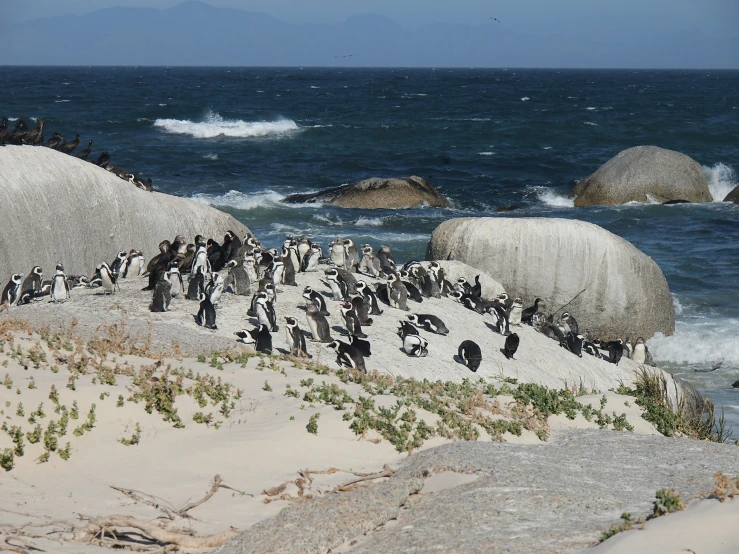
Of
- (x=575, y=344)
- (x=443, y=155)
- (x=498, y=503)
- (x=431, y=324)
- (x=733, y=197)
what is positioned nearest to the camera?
(x=498, y=503)

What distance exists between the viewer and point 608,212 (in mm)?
32500

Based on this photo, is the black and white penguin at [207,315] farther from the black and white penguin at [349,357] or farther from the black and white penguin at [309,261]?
the black and white penguin at [309,261]

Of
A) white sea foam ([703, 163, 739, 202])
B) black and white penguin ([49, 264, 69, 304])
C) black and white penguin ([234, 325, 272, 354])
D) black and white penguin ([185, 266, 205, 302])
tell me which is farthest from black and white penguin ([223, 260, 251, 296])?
white sea foam ([703, 163, 739, 202])

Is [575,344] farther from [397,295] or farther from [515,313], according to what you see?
[397,295]

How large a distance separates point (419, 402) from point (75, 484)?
13.1 feet

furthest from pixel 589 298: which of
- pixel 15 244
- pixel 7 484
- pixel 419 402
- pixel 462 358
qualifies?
pixel 7 484

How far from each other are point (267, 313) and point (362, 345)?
1.62 m

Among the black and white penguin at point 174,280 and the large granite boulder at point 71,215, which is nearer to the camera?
the black and white penguin at point 174,280

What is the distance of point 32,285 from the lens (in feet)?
50.3

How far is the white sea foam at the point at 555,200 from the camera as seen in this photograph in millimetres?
35312

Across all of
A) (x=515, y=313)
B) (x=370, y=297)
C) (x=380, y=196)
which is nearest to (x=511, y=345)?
(x=515, y=313)

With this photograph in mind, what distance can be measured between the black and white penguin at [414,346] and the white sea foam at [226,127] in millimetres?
51517

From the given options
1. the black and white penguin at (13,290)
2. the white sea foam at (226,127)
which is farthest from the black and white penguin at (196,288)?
the white sea foam at (226,127)

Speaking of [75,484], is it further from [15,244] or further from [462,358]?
[15,244]
